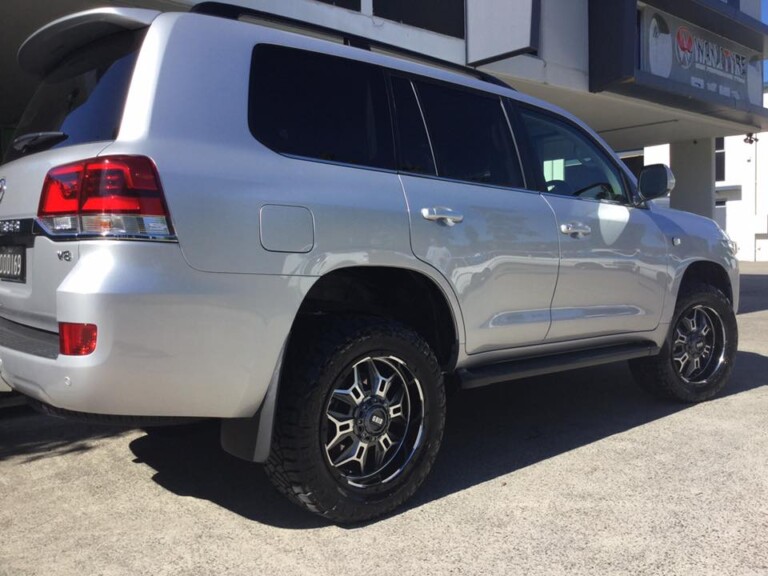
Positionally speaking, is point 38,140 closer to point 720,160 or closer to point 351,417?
point 351,417

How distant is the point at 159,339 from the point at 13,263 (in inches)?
35.1

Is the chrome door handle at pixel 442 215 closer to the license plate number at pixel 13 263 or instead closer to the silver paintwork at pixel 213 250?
the silver paintwork at pixel 213 250

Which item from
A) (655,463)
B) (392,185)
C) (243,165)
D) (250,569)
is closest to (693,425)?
(655,463)

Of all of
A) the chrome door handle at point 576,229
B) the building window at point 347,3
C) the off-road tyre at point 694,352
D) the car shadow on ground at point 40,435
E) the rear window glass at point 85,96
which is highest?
the building window at point 347,3

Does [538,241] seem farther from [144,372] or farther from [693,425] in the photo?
[144,372]

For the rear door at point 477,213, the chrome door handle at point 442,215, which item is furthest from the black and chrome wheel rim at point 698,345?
the chrome door handle at point 442,215

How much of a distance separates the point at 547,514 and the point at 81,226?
2.28 meters

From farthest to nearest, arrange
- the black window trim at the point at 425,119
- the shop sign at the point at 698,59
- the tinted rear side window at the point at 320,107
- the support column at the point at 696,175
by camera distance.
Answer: the support column at the point at 696,175
the shop sign at the point at 698,59
the black window trim at the point at 425,119
the tinted rear side window at the point at 320,107

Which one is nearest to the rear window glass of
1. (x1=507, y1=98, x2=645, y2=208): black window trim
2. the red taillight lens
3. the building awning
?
→ the red taillight lens

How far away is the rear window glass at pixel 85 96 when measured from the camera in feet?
8.29

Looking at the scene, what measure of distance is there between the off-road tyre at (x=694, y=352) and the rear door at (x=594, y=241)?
0.37 m

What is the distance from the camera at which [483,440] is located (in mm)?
4137

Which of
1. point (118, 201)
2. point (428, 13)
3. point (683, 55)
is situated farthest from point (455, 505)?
point (683, 55)

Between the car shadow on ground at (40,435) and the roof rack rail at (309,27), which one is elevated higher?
the roof rack rail at (309,27)
